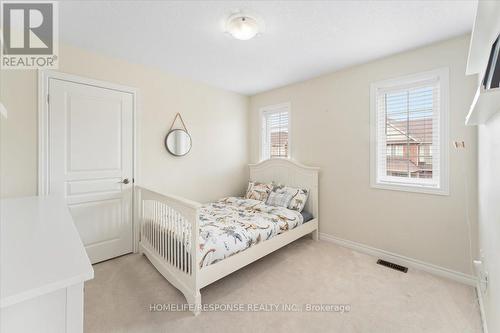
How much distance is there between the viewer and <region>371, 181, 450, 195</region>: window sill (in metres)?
2.29

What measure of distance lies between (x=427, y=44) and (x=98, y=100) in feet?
11.7

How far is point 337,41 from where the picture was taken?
2.29 metres

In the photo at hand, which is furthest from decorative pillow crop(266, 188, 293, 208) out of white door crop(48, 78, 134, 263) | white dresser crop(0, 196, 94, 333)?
white dresser crop(0, 196, 94, 333)

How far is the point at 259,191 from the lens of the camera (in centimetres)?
359

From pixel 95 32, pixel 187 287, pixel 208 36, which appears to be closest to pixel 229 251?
pixel 187 287

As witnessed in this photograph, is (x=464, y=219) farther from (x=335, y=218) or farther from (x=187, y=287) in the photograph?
(x=187, y=287)

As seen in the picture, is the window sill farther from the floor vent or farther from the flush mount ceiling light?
the flush mount ceiling light

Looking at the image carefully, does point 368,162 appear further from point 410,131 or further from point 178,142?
point 178,142

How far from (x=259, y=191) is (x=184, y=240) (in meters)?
1.81

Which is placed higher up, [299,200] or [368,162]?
[368,162]

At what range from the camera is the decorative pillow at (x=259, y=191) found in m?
3.50

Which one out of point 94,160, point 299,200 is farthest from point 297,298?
point 94,160

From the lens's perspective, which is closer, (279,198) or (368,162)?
(368,162)

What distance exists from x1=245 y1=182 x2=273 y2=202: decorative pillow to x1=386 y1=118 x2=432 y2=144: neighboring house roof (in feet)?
5.68
